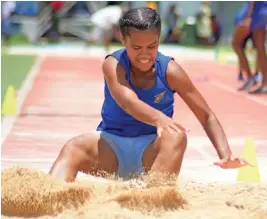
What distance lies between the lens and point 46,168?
6.64m

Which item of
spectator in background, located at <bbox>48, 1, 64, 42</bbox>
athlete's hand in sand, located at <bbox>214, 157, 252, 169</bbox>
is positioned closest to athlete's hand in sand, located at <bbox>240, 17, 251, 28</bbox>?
athlete's hand in sand, located at <bbox>214, 157, 252, 169</bbox>

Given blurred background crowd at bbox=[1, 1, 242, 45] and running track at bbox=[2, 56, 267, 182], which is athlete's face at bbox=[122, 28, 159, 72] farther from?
blurred background crowd at bbox=[1, 1, 242, 45]

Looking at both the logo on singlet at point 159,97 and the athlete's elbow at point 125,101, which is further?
the logo on singlet at point 159,97

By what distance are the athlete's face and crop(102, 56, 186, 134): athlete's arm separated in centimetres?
16

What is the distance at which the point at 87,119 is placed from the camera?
33.5 feet

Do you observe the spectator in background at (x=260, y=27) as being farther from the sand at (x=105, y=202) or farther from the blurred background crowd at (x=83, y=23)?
the blurred background crowd at (x=83, y=23)

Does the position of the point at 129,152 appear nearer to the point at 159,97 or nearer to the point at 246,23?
the point at 159,97

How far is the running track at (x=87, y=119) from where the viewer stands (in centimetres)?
718

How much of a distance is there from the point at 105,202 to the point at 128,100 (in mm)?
701

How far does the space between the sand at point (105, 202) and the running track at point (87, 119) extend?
121 centimetres

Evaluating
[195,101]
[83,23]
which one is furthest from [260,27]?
[83,23]

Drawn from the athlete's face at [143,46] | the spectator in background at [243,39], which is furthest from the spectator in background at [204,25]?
the athlete's face at [143,46]

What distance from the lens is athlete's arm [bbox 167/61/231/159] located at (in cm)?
559

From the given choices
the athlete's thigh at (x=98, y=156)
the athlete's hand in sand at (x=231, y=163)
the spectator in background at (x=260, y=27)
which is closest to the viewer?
the athlete's hand in sand at (x=231, y=163)
